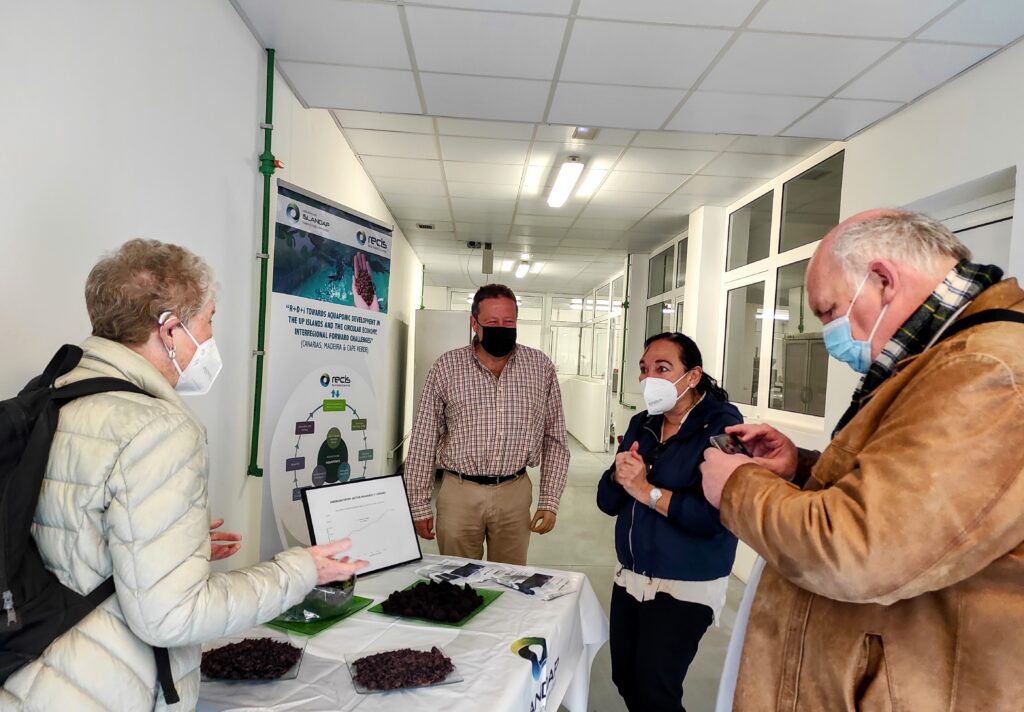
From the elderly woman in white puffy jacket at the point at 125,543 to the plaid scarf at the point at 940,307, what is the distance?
114 cm

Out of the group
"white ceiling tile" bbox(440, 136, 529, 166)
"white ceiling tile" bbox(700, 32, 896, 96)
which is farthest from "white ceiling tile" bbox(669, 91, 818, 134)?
"white ceiling tile" bbox(440, 136, 529, 166)

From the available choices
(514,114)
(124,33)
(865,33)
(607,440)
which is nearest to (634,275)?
(607,440)

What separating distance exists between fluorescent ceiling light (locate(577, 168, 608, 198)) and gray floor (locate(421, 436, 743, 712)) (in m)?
2.93

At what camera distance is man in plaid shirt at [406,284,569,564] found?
2.33 m

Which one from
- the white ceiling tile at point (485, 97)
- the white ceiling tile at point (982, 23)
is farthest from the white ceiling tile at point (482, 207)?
the white ceiling tile at point (982, 23)

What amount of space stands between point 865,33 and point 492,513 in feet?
7.90

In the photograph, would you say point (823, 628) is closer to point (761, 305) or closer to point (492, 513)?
point (492, 513)

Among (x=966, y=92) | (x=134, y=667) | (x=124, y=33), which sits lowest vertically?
(x=134, y=667)

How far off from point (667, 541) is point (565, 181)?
3268mm

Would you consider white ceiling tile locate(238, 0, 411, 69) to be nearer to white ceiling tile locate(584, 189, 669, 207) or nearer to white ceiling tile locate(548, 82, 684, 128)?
white ceiling tile locate(548, 82, 684, 128)

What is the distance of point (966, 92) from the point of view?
8.30ft

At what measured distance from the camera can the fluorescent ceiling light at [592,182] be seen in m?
4.38

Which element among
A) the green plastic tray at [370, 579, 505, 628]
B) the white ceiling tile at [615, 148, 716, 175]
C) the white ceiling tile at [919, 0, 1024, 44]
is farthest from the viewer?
the white ceiling tile at [615, 148, 716, 175]

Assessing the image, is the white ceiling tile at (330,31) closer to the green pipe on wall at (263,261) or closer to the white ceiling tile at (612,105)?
the green pipe on wall at (263,261)
